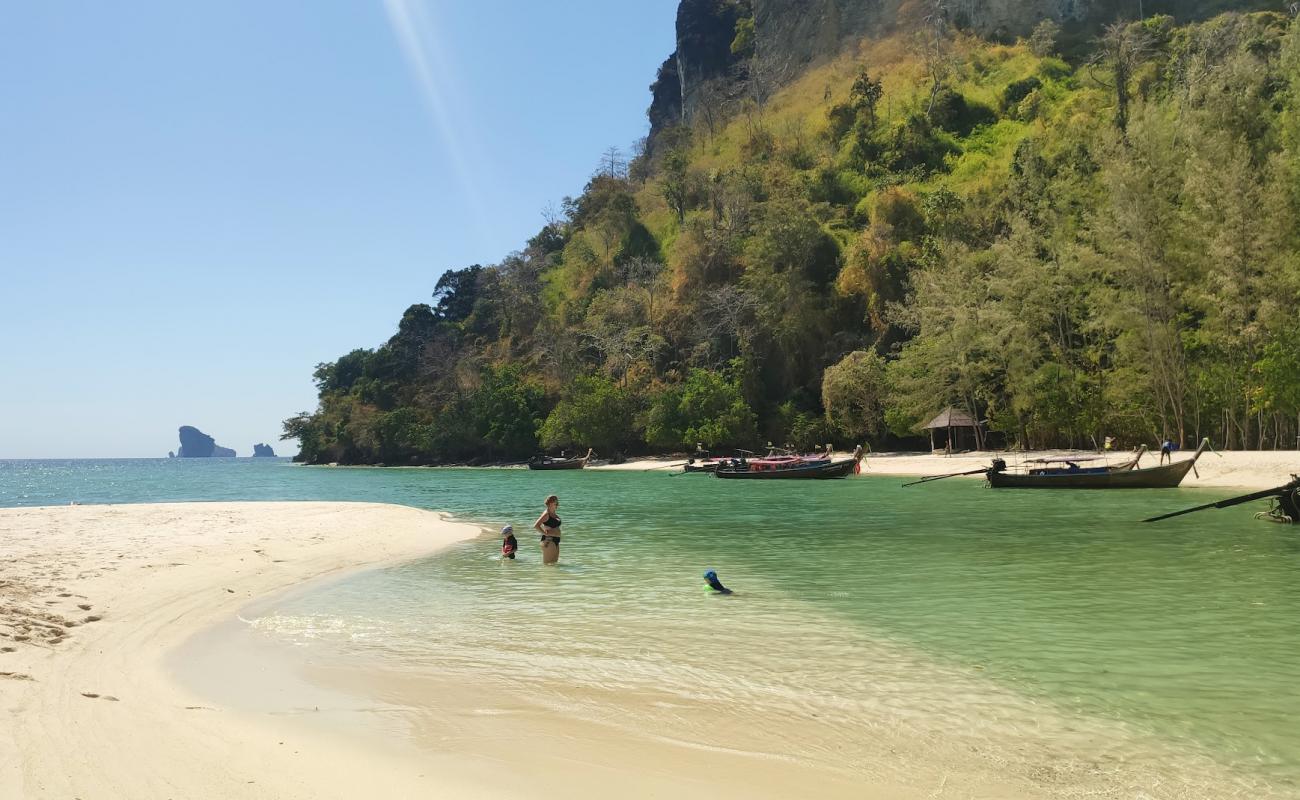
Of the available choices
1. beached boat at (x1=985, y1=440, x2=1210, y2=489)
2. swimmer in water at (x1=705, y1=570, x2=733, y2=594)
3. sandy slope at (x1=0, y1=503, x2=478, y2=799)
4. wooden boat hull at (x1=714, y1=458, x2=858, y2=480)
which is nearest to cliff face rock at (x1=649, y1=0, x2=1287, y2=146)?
wooden boat hull at (x1=714, y1=458, x2=858, y2=480)

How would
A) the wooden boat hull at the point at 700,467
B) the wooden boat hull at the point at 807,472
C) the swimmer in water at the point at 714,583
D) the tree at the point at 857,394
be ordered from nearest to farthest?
the swimmer in water at the point at 714,583
the wooden boat hull at the point at 807,472
the wooden boat hull at the point at 700,467
the tree at the point at 857,394

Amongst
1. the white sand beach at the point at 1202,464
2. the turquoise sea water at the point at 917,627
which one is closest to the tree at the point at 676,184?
the white sand beach at the point at 1202,464

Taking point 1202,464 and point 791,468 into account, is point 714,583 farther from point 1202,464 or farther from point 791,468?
point 791,468

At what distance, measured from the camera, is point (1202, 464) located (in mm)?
29188

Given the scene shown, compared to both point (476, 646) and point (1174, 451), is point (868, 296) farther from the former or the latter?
point (476, 646)

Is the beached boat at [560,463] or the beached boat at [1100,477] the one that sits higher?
the beached boat at [560,463]

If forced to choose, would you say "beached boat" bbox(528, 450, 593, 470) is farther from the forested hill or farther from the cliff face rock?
the cliff face rock

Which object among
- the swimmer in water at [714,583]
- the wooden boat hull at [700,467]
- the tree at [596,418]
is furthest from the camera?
the tree at [596,418]

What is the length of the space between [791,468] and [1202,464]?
17858 mm

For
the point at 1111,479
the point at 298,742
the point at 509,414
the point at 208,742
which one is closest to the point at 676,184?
the point at 509,414

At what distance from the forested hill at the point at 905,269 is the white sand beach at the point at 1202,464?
2220 mm

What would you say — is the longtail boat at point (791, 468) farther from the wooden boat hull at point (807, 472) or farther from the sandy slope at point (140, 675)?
the sandy slope at point (140, 675)

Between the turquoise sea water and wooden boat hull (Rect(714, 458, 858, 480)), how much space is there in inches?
828

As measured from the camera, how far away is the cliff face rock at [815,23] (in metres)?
71.5
